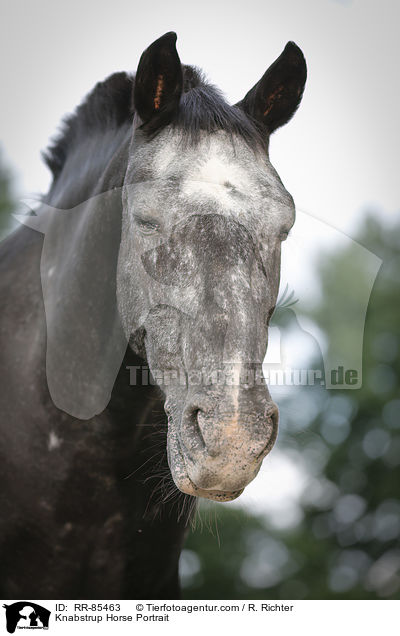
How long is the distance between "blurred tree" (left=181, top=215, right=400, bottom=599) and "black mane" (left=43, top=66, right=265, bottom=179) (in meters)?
9.71

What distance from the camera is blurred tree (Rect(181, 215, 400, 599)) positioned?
14.7m

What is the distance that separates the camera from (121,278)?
9.88ft

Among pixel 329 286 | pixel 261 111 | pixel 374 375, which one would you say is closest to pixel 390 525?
pixel 374 375

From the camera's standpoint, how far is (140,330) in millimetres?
2916

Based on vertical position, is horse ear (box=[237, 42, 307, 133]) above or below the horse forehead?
above

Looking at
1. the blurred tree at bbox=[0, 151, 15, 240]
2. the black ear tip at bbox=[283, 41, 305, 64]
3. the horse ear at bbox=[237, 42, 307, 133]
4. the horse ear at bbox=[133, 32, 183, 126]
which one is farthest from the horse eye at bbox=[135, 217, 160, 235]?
the blurred tree at bbox=[0, 151, 15, 240]

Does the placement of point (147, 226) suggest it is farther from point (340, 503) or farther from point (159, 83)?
point (340, 503)

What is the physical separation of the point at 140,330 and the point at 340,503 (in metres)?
15.5

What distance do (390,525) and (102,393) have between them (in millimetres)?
14942

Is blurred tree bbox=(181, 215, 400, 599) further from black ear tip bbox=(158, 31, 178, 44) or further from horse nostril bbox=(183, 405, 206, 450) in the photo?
horse nostril bbox=(183, 405, 206, 450)

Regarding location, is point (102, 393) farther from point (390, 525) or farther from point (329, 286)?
point (390, 525)
